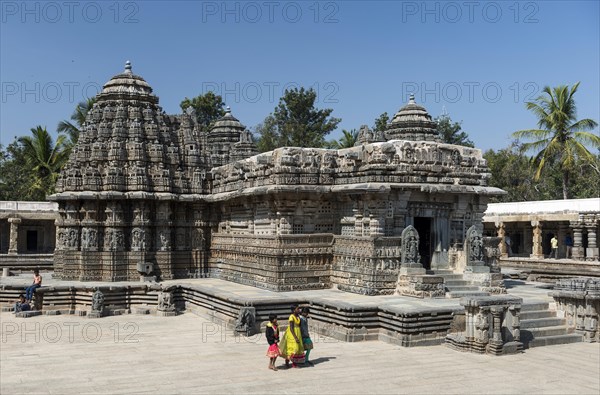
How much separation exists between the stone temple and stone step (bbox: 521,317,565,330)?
3.11m

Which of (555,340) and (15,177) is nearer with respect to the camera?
(555,340)

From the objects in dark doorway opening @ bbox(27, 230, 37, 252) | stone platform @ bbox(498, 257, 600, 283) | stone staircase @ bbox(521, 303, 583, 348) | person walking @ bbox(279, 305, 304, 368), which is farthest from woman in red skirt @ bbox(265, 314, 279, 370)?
dark doorway opening @ bbox(27, 230, 37, 252)

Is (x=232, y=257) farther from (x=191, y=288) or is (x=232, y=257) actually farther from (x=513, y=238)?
(x=513, y=238)

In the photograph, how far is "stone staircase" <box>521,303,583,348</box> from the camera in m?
13.3

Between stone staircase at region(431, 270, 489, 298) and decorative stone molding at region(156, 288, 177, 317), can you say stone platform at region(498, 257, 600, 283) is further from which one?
decorative stone molding at region(156, 288, 177, 317)

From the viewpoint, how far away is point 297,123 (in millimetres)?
48781

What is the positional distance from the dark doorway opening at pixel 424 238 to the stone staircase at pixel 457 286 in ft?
2.46

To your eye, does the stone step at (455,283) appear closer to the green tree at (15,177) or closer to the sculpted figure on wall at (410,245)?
the sculpted figure on wall at (410,245)

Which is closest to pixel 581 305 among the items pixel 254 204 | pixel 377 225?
pixel 377 225

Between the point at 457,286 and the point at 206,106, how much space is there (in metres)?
34.5

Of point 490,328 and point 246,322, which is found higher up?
point 490,328

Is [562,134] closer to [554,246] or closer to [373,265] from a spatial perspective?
[554,246]

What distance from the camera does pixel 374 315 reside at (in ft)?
45.3

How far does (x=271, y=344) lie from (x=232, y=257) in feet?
32.8
